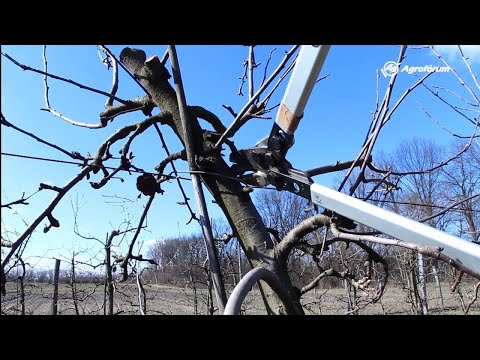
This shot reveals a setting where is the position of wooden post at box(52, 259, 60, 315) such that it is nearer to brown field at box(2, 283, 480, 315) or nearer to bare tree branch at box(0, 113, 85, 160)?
brown field at box(2, 283, 480, 315)

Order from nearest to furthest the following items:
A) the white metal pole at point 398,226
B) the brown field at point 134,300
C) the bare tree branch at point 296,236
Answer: the white metal pole at point 398,226, the bare tree branch at point 296,236, the brown field at point 134,300

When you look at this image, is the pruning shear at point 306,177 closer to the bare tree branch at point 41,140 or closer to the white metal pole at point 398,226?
the white metal pole at point 398,226

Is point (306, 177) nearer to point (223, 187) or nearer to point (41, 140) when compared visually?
point (223, 187)

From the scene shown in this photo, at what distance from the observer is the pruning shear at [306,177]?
0.66m

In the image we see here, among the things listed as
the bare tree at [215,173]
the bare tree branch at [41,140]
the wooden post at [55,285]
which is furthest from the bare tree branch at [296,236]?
the wooden post at [55,285]

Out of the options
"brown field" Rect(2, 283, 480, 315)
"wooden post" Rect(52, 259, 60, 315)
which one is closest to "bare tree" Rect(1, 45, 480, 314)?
"brown field" Rect(2, 283, 480, 315)

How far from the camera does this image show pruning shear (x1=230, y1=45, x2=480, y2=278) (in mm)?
662

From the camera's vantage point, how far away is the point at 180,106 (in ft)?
3.50

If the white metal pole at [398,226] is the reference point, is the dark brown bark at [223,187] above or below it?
above

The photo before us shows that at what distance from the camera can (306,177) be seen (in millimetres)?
938
